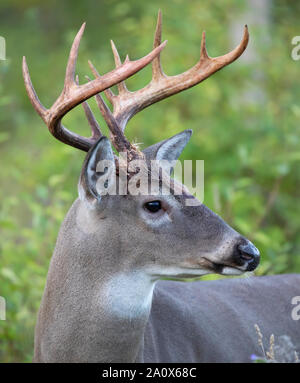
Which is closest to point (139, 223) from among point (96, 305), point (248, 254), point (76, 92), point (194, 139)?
point (96, 305)

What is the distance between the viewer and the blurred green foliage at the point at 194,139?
18.6 ft

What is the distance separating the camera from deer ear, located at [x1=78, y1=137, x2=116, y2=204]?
3400 mm

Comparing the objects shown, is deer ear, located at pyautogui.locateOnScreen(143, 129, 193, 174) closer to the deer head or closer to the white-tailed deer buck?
the white-tailed deer buck

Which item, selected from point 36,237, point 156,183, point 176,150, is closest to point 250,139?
point 36,237

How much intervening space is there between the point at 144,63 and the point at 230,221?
10.4ft

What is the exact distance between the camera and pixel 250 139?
821 centimetres

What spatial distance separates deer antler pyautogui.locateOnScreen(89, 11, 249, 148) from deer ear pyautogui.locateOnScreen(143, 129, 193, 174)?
7.8 inches

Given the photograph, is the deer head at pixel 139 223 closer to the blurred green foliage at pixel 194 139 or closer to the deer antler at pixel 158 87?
the deer antler at pixel 158 87

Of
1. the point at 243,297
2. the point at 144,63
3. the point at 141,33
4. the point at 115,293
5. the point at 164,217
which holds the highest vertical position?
the point at 141,33

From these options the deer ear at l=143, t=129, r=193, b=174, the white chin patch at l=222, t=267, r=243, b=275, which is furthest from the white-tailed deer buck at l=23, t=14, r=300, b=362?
the deer ear at l=143, t=129, r=193, b=174

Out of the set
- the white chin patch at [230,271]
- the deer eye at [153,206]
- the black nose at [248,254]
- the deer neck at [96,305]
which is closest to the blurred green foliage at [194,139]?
the deer neck at [96,305]

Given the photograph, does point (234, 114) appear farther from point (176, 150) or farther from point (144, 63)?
point (144, 63)

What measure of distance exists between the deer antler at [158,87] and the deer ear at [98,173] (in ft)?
0.79

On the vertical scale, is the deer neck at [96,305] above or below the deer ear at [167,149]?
below
